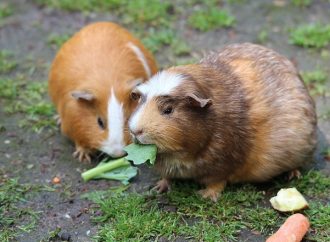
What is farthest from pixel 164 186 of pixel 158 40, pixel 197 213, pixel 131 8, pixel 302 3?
pixel 302 3

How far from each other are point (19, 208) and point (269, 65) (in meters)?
2.04

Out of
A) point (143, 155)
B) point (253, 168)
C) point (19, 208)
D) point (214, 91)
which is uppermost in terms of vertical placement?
point (214, 91)

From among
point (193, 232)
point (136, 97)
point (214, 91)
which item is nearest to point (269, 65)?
point (214, 91)

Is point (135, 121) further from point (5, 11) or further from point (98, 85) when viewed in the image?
point (5, 11)

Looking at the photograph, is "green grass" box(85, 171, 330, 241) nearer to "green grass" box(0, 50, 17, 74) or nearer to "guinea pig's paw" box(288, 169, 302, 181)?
"guinea pig's paw" box(288, 169, 302, 181)

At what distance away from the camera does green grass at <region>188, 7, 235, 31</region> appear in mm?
6562

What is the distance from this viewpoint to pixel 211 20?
260 inches

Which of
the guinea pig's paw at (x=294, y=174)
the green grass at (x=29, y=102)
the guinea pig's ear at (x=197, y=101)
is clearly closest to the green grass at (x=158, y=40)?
the green grass at (x=29, y=102)

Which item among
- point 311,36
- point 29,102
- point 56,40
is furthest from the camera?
point 56,40

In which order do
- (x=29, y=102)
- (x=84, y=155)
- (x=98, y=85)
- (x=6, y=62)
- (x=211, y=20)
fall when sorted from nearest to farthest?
(x=98, y=85), (x=84, y=155), (x=29, y=102), (x=6, y=62), (x=211, y=20)

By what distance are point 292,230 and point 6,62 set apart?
11.3 ft

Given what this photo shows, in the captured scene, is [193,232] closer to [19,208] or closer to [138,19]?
[19,208]

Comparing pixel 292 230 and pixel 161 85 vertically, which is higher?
pixel 161 85

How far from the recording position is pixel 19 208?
4.40 metres
